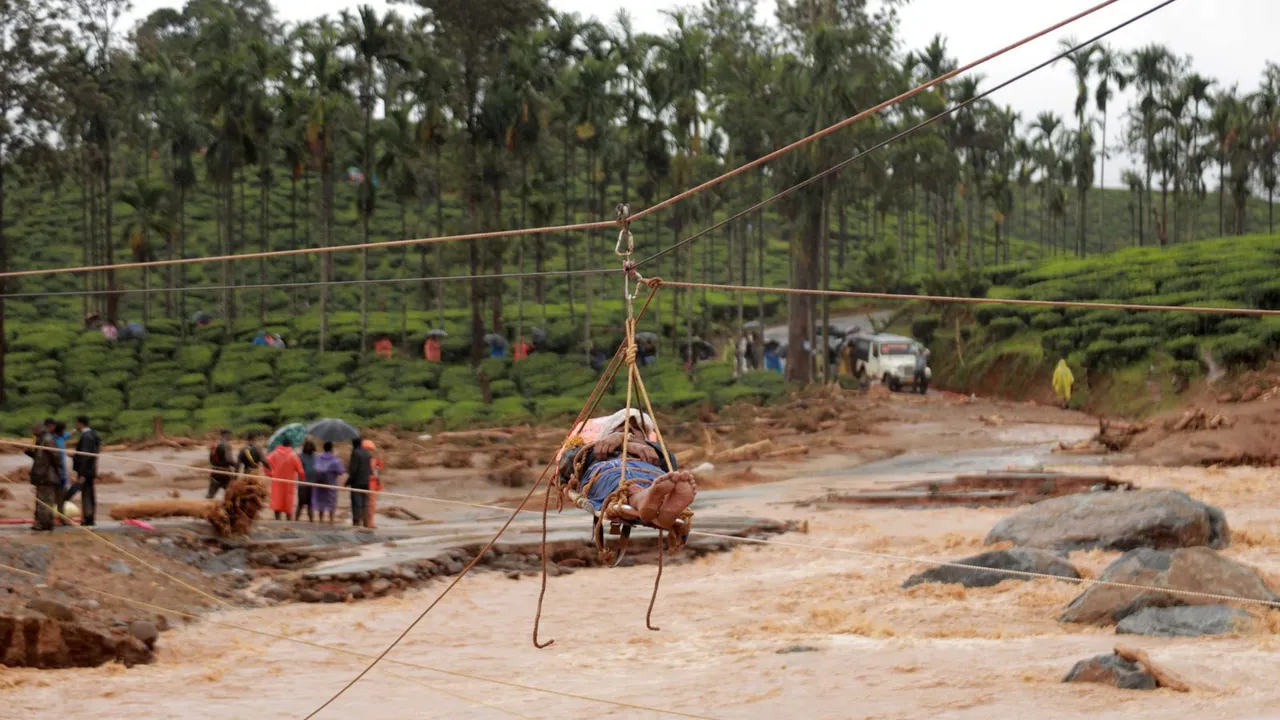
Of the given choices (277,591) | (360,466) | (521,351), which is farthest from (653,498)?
(521,351)

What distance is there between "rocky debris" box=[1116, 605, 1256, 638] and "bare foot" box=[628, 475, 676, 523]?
321 inches

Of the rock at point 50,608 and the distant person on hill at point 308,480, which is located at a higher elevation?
the distant person on hill at point 308,480

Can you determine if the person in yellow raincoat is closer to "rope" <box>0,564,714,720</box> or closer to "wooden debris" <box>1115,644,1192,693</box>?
"wooden debris" <box>1115,644,1192,693</box>

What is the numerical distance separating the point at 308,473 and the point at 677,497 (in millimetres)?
A: 12687

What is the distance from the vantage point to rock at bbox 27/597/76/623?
13133mm

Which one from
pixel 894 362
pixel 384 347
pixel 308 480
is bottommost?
pixel 308 480

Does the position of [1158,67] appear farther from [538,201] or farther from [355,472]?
[355,472]

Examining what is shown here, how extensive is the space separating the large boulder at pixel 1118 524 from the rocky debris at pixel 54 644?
11.4 m

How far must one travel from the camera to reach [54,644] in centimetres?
1311

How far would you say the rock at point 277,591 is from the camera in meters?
16.5

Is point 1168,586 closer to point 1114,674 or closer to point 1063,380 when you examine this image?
point 1114,674

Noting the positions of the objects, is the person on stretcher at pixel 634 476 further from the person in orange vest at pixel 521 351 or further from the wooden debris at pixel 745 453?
the person in orange vest at pixel 521 351

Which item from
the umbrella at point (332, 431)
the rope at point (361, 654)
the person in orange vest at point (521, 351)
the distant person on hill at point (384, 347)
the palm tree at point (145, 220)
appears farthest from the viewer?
the distant person on hill at point (384, 347)

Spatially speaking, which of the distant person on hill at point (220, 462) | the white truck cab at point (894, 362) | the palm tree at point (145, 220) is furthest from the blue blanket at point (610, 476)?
the palm tree at point (145, 220)
